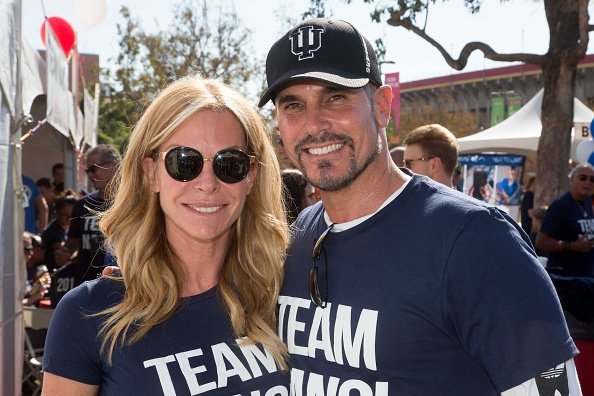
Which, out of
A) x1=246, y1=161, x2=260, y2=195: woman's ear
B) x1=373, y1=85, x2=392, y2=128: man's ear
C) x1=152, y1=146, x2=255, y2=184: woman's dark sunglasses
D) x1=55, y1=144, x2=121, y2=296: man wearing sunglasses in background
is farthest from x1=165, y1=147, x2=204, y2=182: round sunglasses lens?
x1=55, y1=144, x2=121, y2=296: man wearing sunglasses in background

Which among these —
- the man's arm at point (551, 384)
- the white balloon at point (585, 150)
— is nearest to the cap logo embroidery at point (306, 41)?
the man's arm at point (551, 384)

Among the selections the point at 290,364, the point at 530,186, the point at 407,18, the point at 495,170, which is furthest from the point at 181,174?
the point at 530,186

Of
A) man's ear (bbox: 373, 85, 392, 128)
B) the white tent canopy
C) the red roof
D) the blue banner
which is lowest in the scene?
man's ear (bbox: 373, 85, 392, 128)

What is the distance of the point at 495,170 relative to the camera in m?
15.6

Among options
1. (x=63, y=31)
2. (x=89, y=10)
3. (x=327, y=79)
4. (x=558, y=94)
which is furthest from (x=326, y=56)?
(x=558, y=94)

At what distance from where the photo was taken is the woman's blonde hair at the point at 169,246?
2182mm

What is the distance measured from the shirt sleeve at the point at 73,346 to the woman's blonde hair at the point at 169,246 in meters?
0.06

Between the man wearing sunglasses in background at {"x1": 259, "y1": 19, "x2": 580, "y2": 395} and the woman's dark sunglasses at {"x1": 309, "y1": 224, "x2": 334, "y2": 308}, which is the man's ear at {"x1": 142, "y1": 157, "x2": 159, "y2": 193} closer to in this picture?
the man wearing sunglasses in background at {"x1": 259, "y1": 19, "x2": 580, "y2": 395}

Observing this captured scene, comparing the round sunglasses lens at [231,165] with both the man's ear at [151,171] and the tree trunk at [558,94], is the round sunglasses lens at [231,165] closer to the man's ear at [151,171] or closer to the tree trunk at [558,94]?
the man's ear at [151,171]

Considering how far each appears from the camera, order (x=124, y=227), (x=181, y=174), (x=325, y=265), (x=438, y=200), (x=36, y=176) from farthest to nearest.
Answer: (x=36, y=176) < (x=124, y=227) < (x=181, y=174) < (x=325, y=265) < (x=438, y=200)

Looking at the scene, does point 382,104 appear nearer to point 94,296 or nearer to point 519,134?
point 94,296

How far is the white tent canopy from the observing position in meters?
15.4

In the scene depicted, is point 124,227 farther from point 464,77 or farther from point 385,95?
point 464,77

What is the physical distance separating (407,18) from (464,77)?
4912 centimetres
